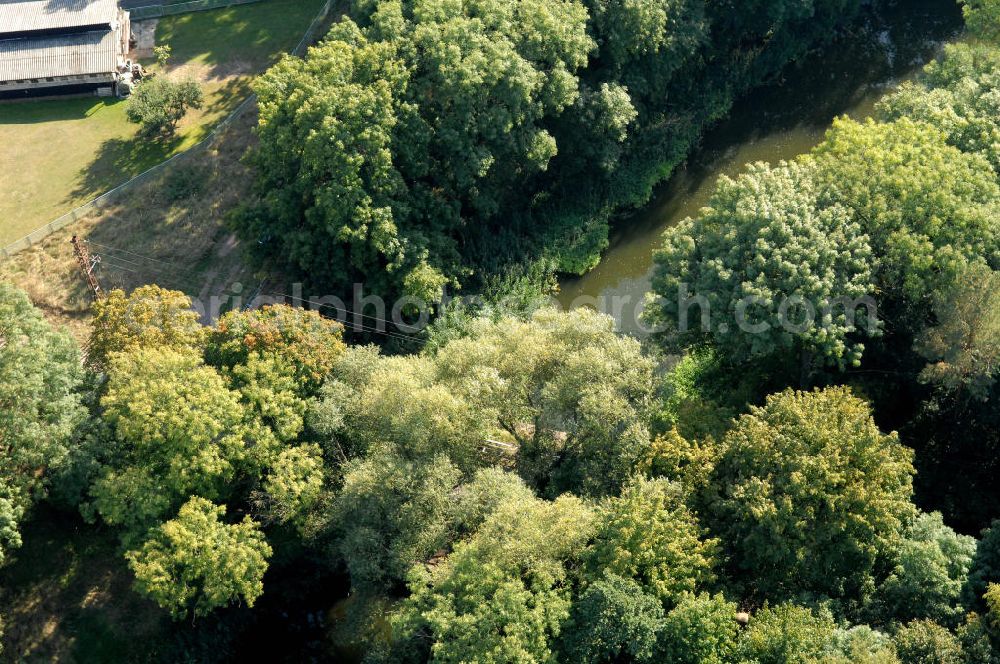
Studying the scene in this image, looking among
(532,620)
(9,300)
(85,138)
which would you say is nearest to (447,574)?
(532,620)

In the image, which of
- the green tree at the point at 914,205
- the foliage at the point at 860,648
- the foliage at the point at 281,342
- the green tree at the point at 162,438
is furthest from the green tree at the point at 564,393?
the green tree at the point at 914,205

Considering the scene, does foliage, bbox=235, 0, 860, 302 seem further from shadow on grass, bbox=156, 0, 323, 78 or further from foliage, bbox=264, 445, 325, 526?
foliage, bbox=264, 445, 325, 526

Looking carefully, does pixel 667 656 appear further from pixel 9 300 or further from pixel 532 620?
pixel 9 300

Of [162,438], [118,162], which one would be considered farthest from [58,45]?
[162,438]

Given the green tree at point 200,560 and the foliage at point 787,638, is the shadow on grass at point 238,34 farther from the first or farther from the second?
Answer: the foliage at point 787,638

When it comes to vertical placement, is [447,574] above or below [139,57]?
below

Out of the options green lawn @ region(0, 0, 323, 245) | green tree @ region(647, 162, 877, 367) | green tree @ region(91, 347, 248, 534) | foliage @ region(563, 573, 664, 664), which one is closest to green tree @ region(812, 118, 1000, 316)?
green tree @ region(647, 162, 877, 367)

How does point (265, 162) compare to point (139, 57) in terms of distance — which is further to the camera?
point (139, 57)

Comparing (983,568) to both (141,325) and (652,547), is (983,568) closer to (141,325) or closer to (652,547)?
(652,547)
